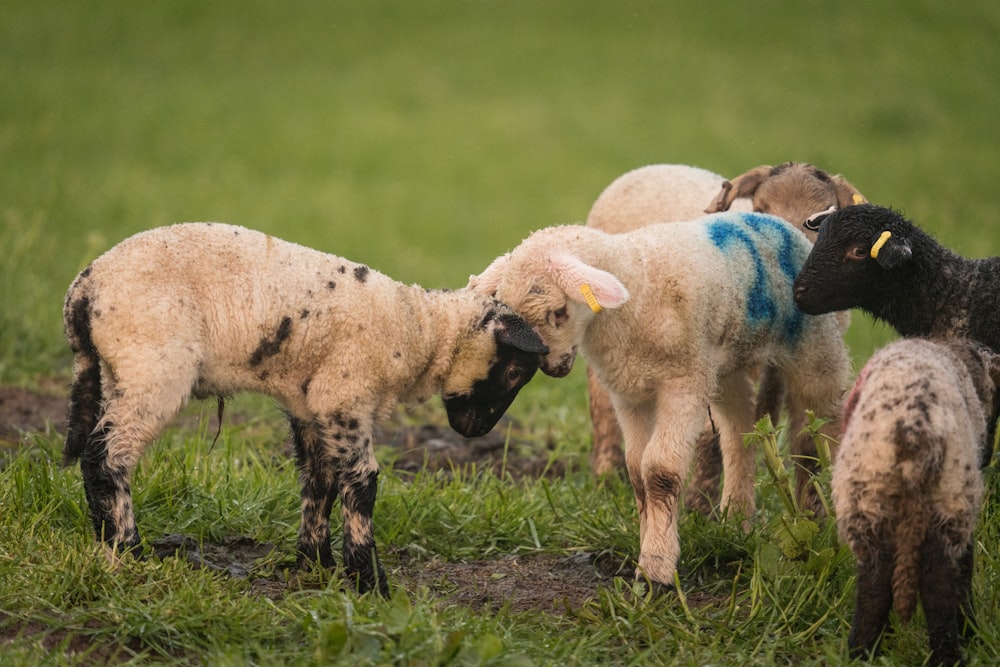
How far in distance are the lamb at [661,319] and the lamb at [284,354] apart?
0.75ft

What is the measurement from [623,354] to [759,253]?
3.16 ft

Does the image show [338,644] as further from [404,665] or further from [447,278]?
[447,278]

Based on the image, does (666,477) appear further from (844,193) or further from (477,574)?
(844,193)

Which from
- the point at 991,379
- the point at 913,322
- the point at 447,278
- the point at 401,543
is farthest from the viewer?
the point at 447,278

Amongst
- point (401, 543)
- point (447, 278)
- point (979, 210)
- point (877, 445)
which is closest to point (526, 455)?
point (401, 543)

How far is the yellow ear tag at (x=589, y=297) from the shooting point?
5922mm

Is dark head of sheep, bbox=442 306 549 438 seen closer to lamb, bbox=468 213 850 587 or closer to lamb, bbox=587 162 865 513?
lamb, bbox=468 213 850 587

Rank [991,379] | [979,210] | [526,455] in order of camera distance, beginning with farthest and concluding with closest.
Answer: [979,210], [526,455], [991,379]

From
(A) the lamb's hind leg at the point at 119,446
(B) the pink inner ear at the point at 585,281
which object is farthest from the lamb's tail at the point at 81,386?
(B) the pink inner ear at the point at 585,281

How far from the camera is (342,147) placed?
2136 cm

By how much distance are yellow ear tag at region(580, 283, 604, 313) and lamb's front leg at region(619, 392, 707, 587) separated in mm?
683

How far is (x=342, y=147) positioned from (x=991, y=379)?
16.7 meters

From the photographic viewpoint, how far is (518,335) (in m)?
6.08

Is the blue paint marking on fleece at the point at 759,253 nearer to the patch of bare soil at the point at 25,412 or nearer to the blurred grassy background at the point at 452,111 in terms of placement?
the patch of bare soil at the point at 25,412
